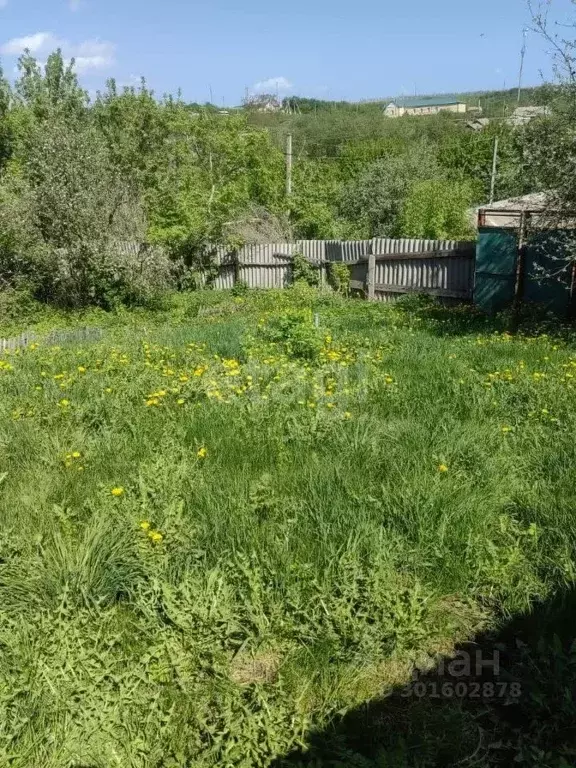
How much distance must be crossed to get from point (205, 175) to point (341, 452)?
1433cm

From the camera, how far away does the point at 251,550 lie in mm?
3092

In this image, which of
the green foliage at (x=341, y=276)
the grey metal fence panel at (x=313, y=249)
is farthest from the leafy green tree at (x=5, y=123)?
the green foliage at (x=341, y=276)

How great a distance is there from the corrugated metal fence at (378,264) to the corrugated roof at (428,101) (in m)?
62.3

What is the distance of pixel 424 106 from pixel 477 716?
84.5 meters

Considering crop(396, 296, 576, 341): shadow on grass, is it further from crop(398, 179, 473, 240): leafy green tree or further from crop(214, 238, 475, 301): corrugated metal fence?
crop(398, 179, 473, 240): leafy green tree

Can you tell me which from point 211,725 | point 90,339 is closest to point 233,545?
point 211,725

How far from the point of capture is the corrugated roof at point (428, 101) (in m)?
71.2

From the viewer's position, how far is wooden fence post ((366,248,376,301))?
14273mm

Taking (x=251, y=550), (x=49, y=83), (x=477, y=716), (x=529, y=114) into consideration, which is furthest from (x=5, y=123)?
(x=477, y=716)

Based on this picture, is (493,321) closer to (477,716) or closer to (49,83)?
(477,716)

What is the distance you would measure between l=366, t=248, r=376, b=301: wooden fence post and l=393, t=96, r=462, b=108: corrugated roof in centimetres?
6384

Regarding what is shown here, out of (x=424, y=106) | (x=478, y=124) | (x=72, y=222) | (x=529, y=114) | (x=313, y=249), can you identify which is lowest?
(x=313, y=249)

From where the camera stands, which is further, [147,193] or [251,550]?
[147,193]

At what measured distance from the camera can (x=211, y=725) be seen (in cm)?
229
